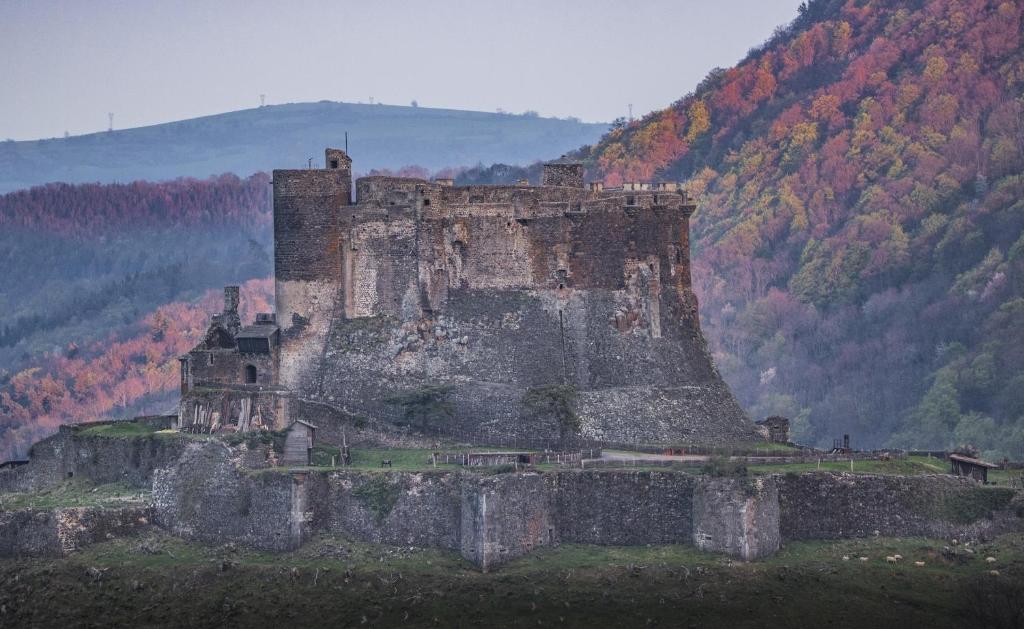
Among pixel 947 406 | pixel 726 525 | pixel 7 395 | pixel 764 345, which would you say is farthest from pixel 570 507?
pixel 7 395

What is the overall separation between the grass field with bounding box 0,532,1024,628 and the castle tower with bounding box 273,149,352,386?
41.5 ft

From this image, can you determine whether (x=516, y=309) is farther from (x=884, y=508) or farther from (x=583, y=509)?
(x=884, y=508)

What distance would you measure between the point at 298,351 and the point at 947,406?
4067 centimetres

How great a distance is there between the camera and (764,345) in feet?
416

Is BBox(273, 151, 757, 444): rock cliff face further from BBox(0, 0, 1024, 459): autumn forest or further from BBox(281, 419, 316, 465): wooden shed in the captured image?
BBox(0, 0, 1024, 459): autumn forest

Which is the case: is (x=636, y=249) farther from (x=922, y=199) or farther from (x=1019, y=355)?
(x=922, y=199)

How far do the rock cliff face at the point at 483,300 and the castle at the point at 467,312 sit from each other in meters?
0.05

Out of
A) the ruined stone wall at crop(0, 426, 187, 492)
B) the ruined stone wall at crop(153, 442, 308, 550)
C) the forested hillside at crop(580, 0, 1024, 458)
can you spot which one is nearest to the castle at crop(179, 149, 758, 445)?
the ruined stone wall at crop(0, 426, 187, 492)

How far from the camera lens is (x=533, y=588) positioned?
208ft

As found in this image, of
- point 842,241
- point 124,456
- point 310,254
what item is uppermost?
point 842,241

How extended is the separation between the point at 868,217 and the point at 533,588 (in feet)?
218

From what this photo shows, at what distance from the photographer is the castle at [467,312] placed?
7538 centimetres

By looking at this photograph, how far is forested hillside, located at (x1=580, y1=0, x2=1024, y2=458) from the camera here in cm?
11206

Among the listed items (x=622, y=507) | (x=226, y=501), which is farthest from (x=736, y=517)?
(x=226, y=501)
